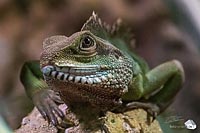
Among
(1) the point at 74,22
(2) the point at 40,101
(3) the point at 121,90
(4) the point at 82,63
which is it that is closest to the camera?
(4) the point at 82,63

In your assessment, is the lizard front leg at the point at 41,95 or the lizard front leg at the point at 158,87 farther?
the lizard front leg at the point at 158,87

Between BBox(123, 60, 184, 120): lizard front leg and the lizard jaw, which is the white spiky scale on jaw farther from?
BBox(123, 60, 184, 120): lizard front leg

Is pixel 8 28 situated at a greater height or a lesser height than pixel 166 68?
greater

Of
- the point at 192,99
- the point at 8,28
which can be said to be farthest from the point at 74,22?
the point at 192,99

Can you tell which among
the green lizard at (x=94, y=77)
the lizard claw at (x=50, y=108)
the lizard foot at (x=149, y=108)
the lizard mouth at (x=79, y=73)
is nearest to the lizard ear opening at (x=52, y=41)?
the green lizard at (x=94, y=77)

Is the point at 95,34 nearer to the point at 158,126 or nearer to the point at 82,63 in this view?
the point at 82,63

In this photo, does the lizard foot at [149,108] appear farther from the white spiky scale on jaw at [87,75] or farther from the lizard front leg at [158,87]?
the white spiky scale on jaw at [87,75]

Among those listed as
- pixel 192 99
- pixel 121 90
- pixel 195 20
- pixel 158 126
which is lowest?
pixel 192 99
